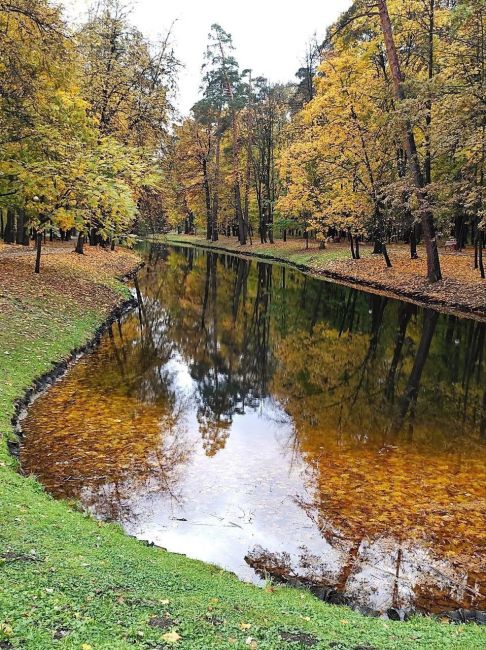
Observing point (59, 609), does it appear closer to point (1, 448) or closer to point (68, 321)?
point (1, 448)

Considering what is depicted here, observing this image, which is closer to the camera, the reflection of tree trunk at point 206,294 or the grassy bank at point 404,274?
the reflection of tree trunk at point 206,294

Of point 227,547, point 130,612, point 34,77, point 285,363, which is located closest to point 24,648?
point 130,612

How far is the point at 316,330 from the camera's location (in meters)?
21.0

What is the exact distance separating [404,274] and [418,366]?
14513mm

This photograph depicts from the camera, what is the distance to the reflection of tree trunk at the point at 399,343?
14.2m

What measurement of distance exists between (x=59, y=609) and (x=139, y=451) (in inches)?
211

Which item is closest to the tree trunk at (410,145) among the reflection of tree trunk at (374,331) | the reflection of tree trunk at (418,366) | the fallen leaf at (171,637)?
the reflection of tree trunk at (374,331)

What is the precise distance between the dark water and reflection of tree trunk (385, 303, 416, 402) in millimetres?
95

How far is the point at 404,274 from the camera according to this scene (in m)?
29.7

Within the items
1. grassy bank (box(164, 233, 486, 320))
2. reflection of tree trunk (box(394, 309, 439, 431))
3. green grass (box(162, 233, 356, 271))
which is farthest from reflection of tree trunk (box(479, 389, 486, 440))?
green grass (box(162, 233, 356, 271))

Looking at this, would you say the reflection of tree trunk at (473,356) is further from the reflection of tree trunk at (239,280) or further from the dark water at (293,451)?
the reflection of tree trunk at (239,280)

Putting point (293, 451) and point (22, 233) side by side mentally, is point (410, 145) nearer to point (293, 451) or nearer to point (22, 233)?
point (293, 451)

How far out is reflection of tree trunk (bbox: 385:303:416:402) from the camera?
1417 cm

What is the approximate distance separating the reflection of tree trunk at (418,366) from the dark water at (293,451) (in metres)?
0.08
